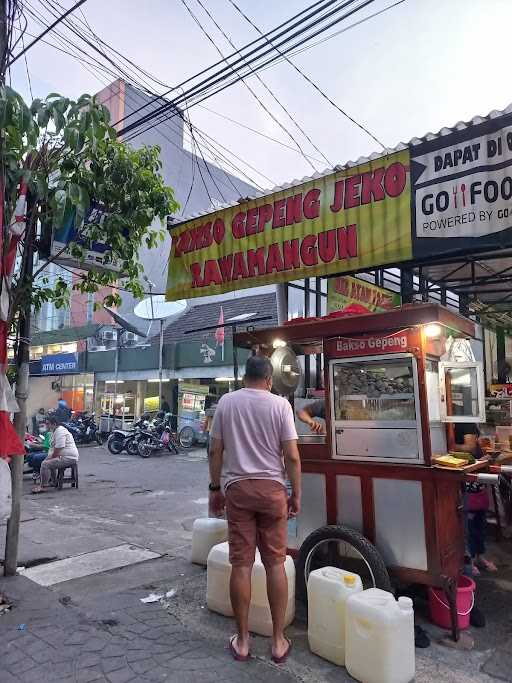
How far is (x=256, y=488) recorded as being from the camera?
3.15 meters

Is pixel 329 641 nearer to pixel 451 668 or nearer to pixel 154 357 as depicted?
pixel 451 668

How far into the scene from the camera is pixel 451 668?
10.2 feet

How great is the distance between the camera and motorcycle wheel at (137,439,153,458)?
15125 mm

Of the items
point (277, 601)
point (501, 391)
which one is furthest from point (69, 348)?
point (277, 601)

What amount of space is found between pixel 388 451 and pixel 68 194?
3.33 meters

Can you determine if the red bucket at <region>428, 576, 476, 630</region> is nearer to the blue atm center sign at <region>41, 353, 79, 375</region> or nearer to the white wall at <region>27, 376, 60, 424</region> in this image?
the blue atm center sign at <region>41, 353, 79, 375</region>

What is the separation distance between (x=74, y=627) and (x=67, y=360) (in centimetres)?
1901

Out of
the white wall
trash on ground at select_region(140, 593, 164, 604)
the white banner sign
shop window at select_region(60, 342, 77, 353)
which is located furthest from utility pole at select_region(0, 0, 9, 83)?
the white wall

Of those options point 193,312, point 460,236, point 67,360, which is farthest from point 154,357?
point 460,236

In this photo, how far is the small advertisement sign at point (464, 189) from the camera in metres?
3.96

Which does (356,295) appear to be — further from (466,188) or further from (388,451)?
(388,451)

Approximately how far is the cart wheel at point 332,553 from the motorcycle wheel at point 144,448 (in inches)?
467

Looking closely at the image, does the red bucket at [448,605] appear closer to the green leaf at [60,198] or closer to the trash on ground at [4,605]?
the trash on ground at [4,605]

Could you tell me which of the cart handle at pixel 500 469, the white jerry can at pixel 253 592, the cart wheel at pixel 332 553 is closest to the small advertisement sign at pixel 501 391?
the cart handle at pixel 500 469
